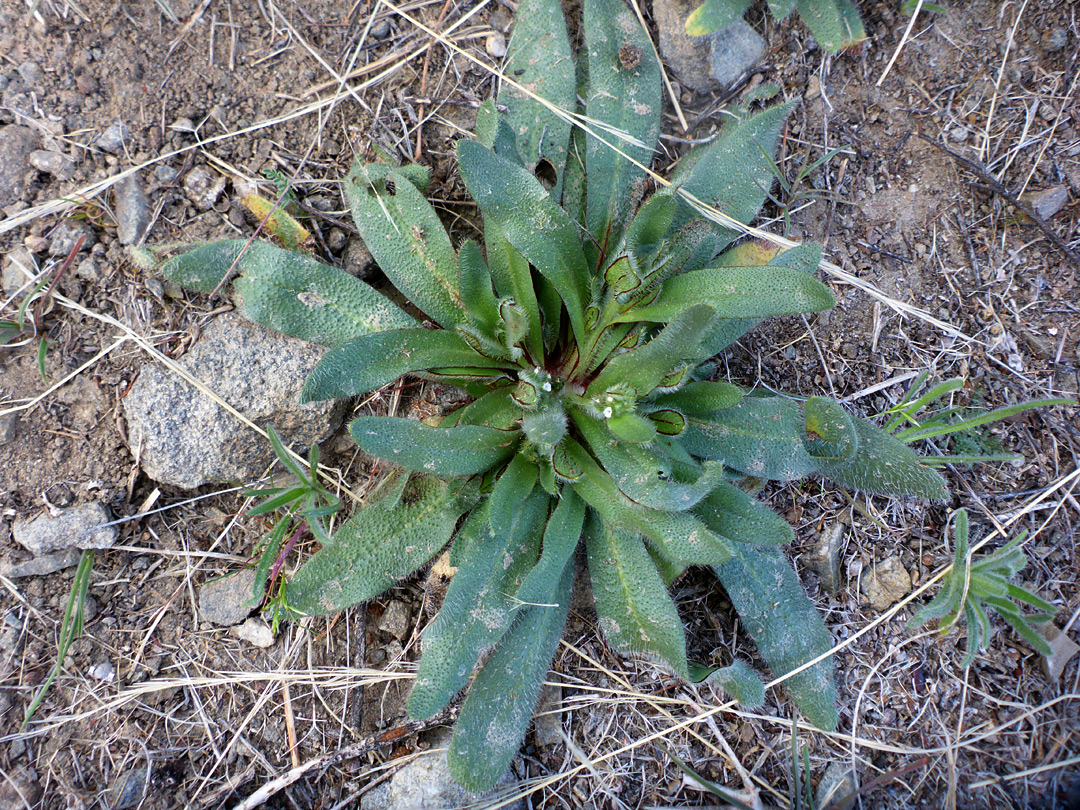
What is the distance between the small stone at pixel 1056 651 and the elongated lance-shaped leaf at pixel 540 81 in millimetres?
2042

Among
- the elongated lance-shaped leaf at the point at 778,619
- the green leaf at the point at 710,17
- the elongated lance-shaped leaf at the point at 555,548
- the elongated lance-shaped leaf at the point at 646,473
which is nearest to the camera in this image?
the elongated lance-shaped leaf at the point at 646,473

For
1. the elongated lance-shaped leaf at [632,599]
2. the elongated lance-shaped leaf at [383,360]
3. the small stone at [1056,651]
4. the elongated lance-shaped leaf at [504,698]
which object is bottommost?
the small stone at [1056,651]

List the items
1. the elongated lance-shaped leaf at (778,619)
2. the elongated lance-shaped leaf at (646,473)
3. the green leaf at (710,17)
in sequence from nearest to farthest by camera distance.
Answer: the elongated lance-shaped leaf at (646,473) < the elongated lance-shaped leaf at (778,619) < the green leaf at (710,17)

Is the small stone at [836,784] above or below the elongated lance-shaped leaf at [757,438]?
below

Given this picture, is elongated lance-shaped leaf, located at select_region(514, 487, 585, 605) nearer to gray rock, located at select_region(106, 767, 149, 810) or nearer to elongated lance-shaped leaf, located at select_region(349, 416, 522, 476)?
elongated lance-shaped leaf, located at select_region(349, 416, 522, 476)

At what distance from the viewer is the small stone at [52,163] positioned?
1.86 metres

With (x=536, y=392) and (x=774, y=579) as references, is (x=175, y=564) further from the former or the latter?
(x=774, y=579)

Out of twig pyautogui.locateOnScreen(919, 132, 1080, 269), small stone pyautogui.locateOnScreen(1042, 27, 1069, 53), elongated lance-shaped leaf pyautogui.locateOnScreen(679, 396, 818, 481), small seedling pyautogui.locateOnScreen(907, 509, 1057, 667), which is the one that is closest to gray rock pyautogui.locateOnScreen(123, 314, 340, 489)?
elongated lance-shaped leaf pyautogui.locateOnScreen(679, 396, 818, 481)

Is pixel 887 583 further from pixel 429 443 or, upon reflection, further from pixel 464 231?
pixel 464 231

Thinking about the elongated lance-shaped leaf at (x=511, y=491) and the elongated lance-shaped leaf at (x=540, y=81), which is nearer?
the elongated lance-shaped leaf at (x=511, y=491)

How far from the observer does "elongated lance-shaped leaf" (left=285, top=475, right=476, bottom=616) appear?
5.68ft

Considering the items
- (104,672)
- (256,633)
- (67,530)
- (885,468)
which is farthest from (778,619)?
(67,530)

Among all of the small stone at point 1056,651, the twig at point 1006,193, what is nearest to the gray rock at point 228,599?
the small stone at point 1056,651

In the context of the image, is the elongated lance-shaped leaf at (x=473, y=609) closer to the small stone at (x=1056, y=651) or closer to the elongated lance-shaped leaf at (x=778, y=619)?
the elongated lance-shaped leaf at (x=778, y=619)
